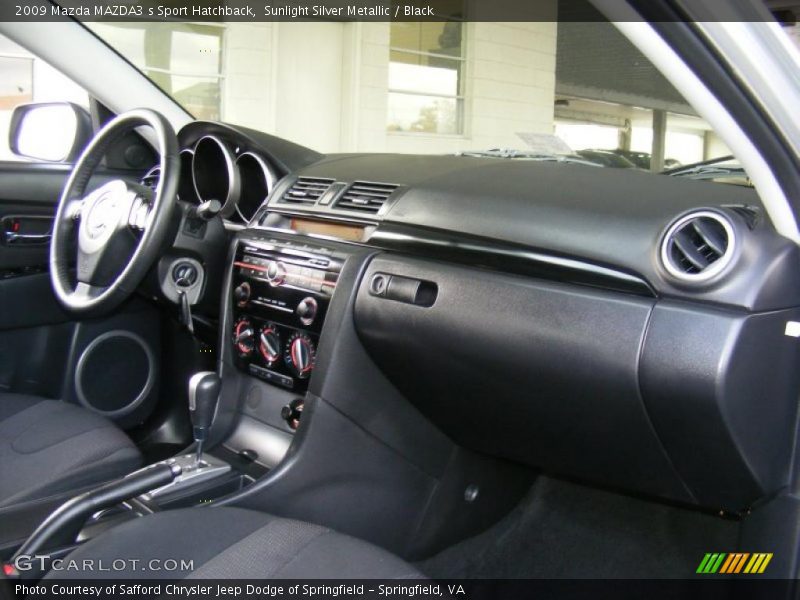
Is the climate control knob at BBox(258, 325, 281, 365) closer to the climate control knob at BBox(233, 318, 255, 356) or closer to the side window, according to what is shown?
the climate control knob at BBox(233, 318, 255, 356)

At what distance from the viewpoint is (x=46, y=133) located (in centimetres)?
237

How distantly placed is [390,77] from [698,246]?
3376mm

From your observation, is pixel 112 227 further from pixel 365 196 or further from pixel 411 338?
pixel 411 338

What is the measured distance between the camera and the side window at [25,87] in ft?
7.09

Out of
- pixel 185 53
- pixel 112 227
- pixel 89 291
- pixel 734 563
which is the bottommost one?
pixel 734 563

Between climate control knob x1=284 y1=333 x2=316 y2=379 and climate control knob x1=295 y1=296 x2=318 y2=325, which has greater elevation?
climate control knob x1=295 y1=296 x2=318 y2=325

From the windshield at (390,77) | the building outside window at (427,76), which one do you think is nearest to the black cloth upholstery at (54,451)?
the windshield at (390,77)

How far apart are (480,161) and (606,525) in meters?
0.93

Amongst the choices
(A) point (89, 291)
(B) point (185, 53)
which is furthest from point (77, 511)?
(B) point (185, 53)

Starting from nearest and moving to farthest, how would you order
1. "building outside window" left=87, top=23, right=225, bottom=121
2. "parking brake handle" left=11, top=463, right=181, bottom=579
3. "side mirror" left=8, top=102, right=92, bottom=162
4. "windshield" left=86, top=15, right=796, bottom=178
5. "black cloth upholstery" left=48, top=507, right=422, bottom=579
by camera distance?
"black cloth upholstery" left=48, top=507, right=422, bottom=579 < "parking brake handle" left=11, top=463, right=181, bottom=579 < "side mirror" left=8, top=102, right=92, bottom=162 < "windshield" left=86, top=15, right=796, bottom=178 < "building outside window" left=87, top=23, right=225, bottom=121

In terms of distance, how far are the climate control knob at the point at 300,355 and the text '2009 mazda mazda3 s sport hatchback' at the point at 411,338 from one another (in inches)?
0.6

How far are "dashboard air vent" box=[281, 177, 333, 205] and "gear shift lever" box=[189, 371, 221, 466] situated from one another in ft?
1.46

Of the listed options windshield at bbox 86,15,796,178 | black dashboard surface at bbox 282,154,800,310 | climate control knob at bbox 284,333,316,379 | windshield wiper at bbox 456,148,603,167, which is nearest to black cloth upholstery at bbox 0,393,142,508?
climate control knob at bbox 284,333,316,379

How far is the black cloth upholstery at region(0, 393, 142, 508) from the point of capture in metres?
1.58
